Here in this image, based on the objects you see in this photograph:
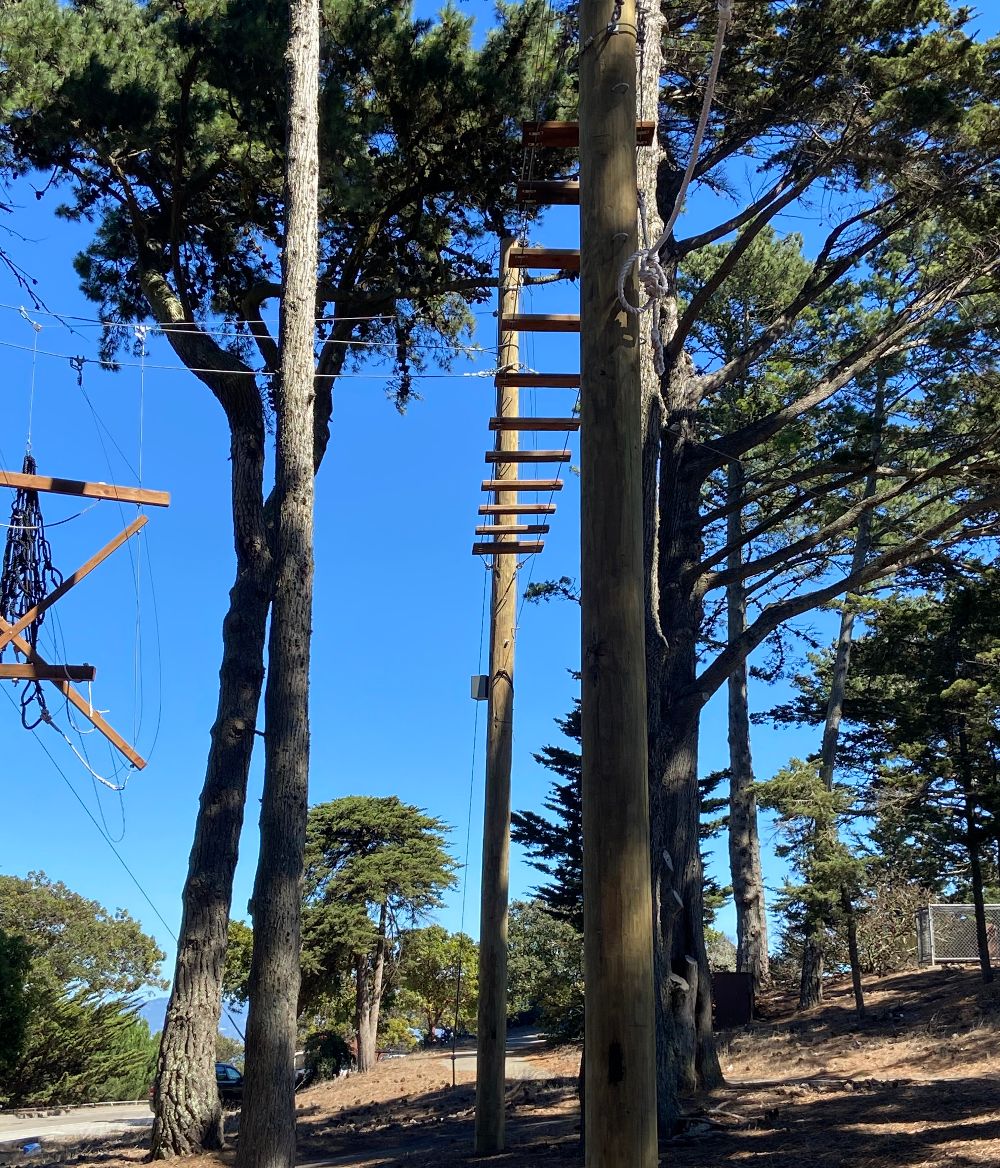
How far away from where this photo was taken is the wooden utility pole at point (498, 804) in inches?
408

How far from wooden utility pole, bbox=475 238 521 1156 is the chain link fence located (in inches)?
635

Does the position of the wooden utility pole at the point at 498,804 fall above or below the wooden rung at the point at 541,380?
below

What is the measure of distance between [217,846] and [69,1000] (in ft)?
85.4

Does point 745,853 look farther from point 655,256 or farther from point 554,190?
point 655,256

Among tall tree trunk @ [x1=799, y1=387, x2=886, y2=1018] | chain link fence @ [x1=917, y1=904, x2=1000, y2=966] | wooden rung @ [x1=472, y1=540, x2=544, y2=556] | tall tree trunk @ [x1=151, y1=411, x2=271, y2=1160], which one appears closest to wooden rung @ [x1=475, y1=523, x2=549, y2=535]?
wooden rung @ [x1=472, y1=540, x2=544, y2=556]

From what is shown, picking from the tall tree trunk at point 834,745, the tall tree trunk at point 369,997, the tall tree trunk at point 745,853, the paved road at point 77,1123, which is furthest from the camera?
the tall tree trunk at point 369,997

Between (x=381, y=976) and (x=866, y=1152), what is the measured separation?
22.1 meters

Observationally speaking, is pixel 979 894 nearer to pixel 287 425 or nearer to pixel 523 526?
pixel 523 526

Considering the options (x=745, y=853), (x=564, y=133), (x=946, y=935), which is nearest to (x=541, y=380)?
(x=564, y=133)

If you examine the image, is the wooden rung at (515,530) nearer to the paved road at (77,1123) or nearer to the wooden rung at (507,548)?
the wooden rung at (507,548)

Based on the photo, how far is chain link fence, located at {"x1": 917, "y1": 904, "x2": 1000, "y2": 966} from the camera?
79.8 feet

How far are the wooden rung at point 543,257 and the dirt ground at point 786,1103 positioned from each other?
6555 mm

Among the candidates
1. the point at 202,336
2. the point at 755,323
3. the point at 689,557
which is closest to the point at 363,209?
the point at 202,336

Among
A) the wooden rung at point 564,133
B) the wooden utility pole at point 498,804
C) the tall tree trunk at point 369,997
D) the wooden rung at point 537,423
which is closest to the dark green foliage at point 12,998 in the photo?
the wooden utility pole at point 498,804
